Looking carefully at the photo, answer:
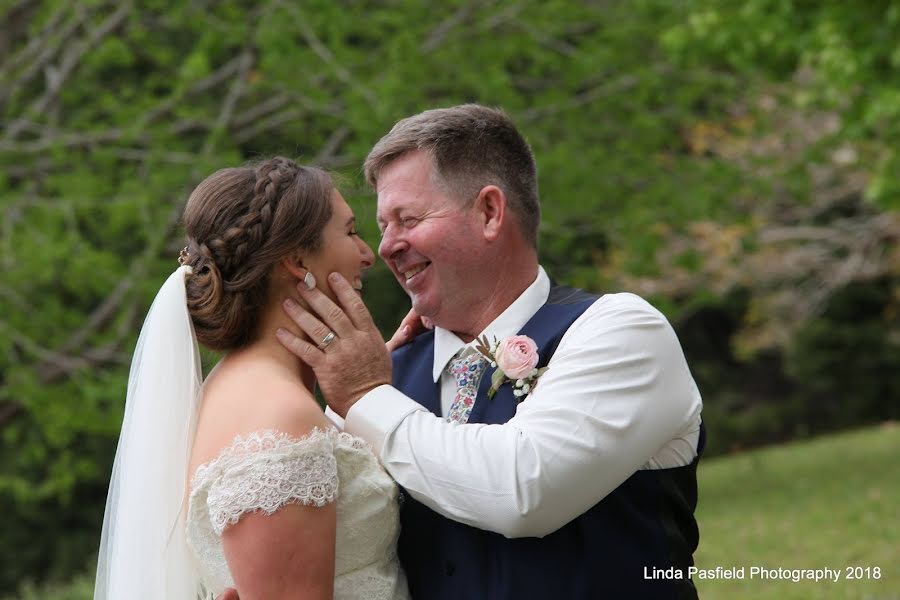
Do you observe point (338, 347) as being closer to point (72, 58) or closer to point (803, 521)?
point (72, 58)

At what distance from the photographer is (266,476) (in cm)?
288

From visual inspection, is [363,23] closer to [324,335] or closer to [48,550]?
[324,335]

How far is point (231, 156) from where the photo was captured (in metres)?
10.0

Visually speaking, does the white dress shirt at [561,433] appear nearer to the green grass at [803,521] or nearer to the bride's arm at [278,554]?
the bride's arm at [278,554]

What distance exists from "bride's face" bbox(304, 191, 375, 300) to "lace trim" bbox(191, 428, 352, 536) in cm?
49

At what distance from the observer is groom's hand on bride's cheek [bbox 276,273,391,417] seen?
3199 millimetres

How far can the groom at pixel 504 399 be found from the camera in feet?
9.93

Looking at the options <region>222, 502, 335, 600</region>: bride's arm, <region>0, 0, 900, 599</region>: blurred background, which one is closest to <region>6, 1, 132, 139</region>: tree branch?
<region>0, 0, 900, 599</region>: blurred background

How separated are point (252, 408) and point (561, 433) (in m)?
0.79

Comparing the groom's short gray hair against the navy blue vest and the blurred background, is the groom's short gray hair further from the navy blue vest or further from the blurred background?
the blurred background

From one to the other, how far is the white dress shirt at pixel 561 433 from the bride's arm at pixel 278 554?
314 mm

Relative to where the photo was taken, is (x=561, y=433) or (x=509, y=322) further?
(x=509, y=322)

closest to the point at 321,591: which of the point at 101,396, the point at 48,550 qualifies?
the point at 101,396

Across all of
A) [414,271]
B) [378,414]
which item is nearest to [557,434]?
[378,414]
